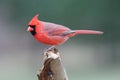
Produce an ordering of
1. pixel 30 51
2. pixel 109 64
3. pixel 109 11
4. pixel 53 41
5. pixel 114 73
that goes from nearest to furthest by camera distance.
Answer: pixel 53 41 → pixel 114 73 → pixel 109 64 → pixel 30 51 → pixel 109 11

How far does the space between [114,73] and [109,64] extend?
546 mm

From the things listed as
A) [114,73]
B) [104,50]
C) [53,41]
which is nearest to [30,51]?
[104,50]

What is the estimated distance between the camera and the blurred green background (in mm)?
5770

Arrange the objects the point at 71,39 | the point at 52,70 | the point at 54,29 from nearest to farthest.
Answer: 1. the point at 52,70
2. the point at 54,29
3. the point at 71,39

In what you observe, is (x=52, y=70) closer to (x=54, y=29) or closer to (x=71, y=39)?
(x=54, y=29)

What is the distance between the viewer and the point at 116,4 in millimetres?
6391

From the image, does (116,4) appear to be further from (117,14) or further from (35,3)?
(35,3)

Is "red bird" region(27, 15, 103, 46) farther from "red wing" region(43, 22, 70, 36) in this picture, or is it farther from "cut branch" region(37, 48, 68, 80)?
"cut branch" region(37, 48, 68, 80)

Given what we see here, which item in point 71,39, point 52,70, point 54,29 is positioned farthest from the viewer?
point 71,39

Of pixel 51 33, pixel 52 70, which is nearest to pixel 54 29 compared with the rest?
pixel 51 33

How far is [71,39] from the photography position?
6.27 metres

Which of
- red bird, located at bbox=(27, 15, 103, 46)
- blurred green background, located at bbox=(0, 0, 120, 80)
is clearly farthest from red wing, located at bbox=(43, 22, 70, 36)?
blurred green background, located at bbox=(0, 0, 120, 80)

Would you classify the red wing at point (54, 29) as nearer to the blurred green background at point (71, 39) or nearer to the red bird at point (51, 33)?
the red bird at point (51, 33)

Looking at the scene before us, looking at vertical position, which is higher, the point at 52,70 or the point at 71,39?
the point at 52,70
